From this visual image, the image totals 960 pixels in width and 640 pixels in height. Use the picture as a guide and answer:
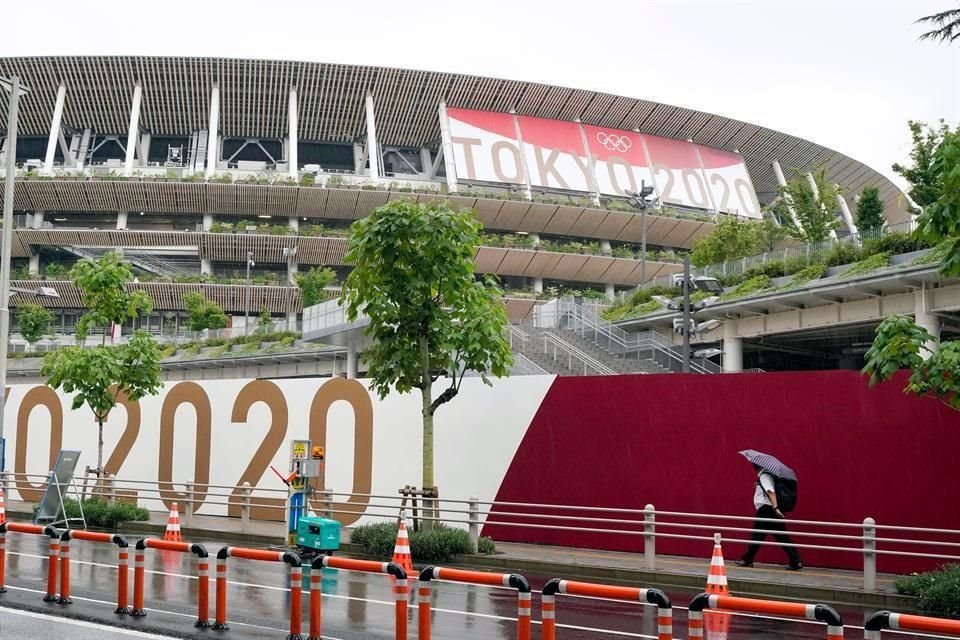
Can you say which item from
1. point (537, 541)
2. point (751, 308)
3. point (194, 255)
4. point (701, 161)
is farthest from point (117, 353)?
point (701, 161)

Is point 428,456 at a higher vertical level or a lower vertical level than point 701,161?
lower

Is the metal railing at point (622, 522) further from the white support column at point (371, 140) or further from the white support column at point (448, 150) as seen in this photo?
the white support column at point (371, 140)

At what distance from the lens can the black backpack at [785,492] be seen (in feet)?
56.0

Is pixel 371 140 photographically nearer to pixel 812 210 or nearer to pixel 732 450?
pixel 812 210

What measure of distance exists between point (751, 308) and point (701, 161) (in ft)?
157

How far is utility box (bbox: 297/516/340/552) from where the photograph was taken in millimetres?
18359

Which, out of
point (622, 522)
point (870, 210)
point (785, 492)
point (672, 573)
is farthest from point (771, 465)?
point (870, 210)

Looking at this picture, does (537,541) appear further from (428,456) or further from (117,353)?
(117,353)

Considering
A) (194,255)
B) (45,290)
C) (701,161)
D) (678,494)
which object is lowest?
(678,494)

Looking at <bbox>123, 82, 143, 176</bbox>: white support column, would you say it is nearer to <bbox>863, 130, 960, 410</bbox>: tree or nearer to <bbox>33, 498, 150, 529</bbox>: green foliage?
<bbox>33, 498, 150, 529</bbox>: green foliage

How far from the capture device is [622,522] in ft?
59.4

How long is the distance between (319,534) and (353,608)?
16.6 feet

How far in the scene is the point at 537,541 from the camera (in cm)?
2111

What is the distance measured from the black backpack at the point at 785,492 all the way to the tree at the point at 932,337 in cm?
288
